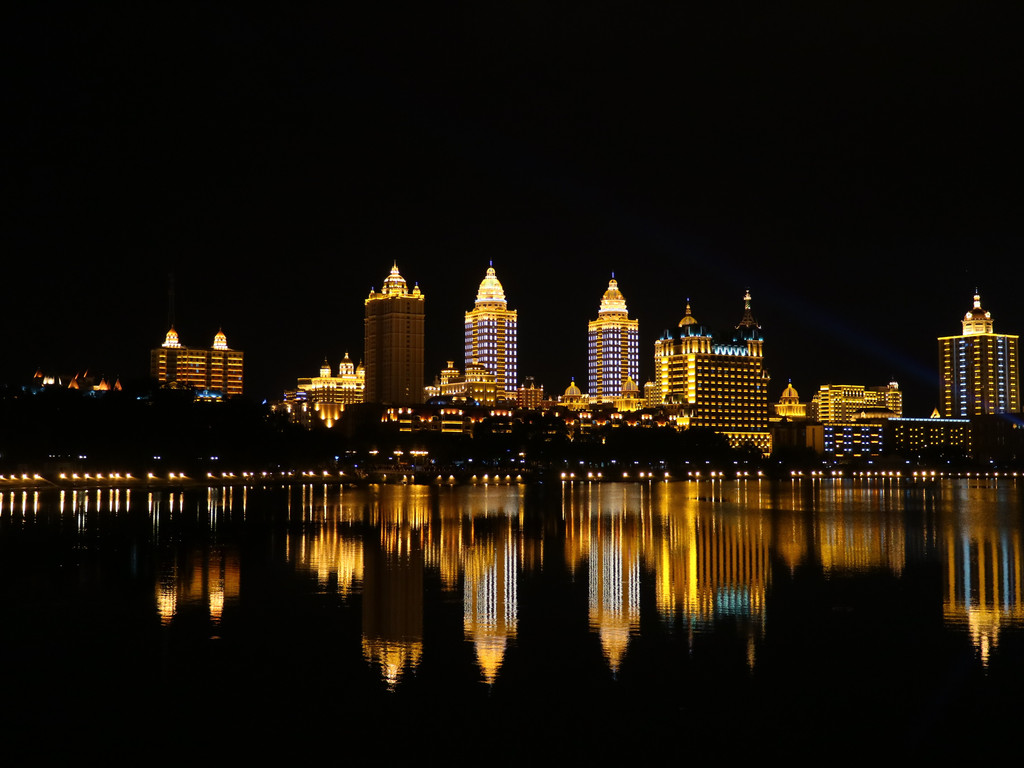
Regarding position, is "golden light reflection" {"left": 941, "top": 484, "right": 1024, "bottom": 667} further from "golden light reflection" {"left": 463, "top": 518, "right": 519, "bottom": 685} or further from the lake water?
"golden light reflection" {"left": 463, "top": 518, "right": 519, "bottom": 685}

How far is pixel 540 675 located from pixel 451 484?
102 metres

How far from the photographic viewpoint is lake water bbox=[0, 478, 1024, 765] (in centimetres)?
1809

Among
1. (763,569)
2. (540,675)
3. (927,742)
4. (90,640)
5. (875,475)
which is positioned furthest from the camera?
(875,475)

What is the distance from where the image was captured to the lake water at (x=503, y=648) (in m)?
18.1

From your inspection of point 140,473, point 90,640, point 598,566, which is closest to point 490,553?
point 598,566

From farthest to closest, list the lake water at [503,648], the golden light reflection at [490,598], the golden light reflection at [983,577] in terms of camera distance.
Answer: the golden light reflection at [983,577] < the golden light reflection at [490,598] < the lake water at [503,648]

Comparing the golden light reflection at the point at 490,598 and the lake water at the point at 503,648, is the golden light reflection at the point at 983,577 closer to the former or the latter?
the lake water at the point at 503,648

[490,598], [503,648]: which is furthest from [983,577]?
[503,648]

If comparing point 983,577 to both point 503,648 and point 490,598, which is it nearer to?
point 490,598

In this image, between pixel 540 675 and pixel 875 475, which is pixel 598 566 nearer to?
pixel 540 675

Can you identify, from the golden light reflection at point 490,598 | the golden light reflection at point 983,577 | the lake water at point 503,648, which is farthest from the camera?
the golden light reflection at point 983,577

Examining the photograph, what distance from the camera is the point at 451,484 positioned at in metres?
123

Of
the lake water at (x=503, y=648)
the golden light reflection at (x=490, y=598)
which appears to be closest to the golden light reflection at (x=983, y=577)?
the lake water at (x=503, y=648)

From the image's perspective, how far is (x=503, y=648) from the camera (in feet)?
79.8
